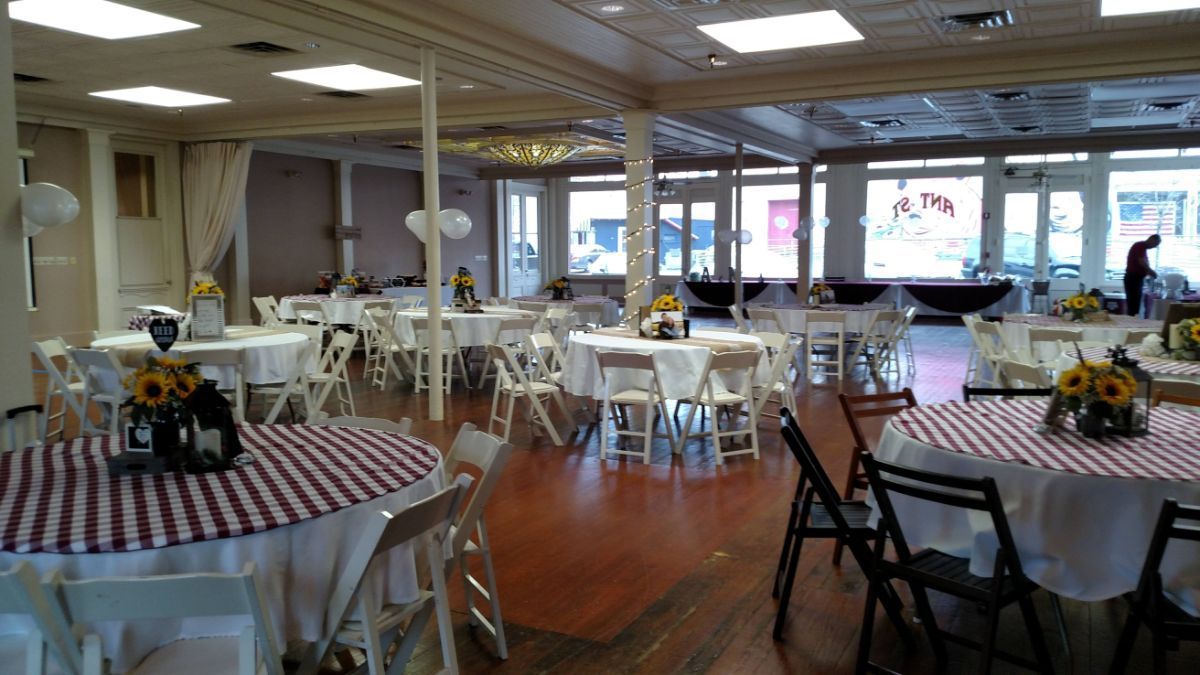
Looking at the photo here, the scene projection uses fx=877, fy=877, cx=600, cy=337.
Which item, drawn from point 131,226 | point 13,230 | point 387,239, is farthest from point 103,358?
point 387,239

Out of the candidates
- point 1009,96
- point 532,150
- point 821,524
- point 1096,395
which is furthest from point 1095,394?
point 532,150

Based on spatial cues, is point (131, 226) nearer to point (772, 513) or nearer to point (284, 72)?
point (284, 72)

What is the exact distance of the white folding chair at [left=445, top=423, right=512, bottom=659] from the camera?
8.93ft

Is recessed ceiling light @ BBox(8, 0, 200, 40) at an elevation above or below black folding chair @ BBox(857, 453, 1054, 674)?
above

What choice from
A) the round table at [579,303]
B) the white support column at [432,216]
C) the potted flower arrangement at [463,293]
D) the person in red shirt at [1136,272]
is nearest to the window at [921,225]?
the person in red shirt at [1136,272]

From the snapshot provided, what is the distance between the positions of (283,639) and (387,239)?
14.2m

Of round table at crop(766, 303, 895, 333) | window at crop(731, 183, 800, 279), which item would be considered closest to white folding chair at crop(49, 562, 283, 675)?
round table at crop(766, 303, 895, 333)

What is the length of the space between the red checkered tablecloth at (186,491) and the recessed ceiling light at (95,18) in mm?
4367

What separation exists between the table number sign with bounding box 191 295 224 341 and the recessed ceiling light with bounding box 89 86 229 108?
384 centimetres

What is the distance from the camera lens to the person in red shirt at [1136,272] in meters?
13.3

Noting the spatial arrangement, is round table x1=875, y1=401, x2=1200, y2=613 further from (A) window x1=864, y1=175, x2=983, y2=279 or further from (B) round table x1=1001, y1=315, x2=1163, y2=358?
(A) window x1=864, y1=175, x2=983, y2=279

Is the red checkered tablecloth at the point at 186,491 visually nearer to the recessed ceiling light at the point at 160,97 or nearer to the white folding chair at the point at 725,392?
the white folding chair at the point at 725,392

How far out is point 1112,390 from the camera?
302cm

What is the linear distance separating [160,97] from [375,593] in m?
9.29
